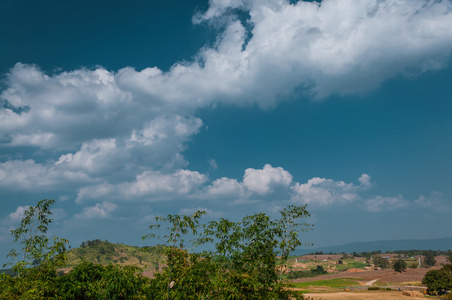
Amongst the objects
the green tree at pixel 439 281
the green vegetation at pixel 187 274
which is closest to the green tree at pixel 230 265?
the green vegetation at pixel 187 274

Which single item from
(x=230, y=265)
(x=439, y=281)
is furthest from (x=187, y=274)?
(x=439, y=281)

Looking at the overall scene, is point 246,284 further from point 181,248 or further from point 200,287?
point 181,248

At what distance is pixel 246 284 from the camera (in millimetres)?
14898

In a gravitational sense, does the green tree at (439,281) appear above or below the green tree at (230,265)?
below

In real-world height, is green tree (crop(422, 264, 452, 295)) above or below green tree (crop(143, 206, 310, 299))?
below

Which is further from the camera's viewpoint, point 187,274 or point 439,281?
point 439,281

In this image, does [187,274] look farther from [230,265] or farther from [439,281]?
[439,281]

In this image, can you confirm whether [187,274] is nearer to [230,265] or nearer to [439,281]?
[230,265]

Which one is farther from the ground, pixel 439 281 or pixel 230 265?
pixel 230 265

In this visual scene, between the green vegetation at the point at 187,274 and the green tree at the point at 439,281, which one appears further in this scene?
the green tree at the point at 439,281

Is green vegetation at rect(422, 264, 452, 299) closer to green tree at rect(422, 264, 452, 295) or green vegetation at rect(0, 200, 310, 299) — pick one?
green tree at rect(422, 264, 452, 295)

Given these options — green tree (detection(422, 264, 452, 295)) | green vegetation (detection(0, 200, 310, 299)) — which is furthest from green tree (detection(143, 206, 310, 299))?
green tree (detection(422, 264, 452, 295))

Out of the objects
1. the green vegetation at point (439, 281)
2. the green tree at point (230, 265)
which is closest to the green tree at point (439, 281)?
the green vegetation at point (439, 281)

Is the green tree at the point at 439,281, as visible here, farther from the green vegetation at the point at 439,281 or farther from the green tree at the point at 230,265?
the green tree at the point at 230,265
